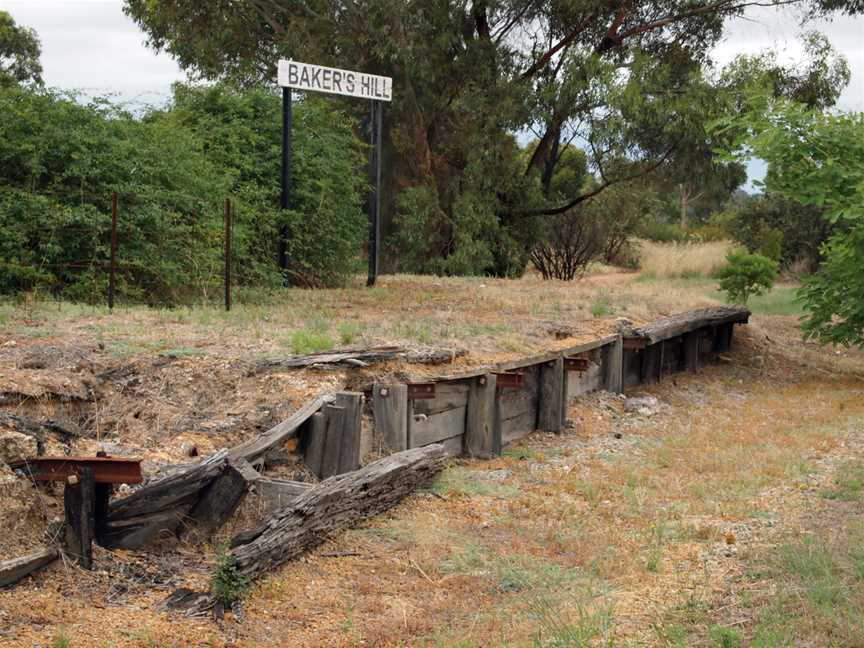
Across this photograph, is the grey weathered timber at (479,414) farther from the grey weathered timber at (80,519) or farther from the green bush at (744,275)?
the green bush at (744,275)

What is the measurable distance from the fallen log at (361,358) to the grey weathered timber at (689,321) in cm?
459

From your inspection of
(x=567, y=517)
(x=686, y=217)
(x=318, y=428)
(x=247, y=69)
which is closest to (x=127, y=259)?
(x=318, y=428)

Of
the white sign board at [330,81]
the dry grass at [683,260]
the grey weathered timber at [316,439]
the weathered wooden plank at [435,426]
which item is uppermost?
the white sign board at [330,81]

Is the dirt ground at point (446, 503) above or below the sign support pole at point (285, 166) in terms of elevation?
below

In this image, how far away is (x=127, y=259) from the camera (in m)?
12.7

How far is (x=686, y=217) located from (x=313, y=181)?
42.9 metres

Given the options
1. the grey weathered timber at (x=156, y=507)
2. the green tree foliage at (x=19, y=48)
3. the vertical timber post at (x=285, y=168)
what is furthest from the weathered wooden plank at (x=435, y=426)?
the green tree foliage at (x=19, y=48)

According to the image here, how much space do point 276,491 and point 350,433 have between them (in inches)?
46.9

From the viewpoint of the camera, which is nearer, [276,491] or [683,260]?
Answer: [276,491]

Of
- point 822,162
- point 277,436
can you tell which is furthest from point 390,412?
point 822,162

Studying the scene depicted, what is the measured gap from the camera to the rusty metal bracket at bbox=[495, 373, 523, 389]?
1008 centimetres

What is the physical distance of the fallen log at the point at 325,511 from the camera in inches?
235

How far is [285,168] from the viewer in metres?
15.3

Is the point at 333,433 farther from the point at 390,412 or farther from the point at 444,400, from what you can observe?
the point at 444,400
